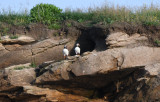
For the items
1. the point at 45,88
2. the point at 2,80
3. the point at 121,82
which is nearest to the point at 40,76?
the point at 45,88

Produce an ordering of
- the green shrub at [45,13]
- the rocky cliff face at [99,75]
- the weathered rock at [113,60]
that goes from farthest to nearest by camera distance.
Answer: the green shrub at [45,13] < the rocky cliff face at [99,75] < the weathered rock at [113,60]

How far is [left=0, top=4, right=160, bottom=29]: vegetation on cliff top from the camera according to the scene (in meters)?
16.0

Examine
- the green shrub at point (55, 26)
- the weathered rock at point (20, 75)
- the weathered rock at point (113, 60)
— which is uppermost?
the green shrub at point (55, 26)

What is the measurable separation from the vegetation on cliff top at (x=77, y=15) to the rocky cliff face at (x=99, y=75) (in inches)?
53.3

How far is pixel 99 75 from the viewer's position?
1318 centimetres

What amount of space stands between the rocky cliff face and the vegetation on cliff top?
1.35 m

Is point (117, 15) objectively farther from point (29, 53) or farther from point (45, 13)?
point (29, 53)

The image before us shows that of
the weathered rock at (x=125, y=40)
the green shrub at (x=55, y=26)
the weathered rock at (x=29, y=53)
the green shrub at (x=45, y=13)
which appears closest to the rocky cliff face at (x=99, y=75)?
the weathered rock at (x=125, y=40)

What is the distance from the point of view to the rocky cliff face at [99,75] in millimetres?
13039

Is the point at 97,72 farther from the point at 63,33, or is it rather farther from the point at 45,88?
the point at 63,33

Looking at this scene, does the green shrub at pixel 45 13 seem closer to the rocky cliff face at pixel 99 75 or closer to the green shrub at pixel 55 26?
the green shrub at pixel 55 26

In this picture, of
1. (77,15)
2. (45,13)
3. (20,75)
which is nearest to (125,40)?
(77,15)

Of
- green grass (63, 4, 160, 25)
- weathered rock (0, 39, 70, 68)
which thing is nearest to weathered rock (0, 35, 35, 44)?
weathered rock (0, 39, 70, 68)

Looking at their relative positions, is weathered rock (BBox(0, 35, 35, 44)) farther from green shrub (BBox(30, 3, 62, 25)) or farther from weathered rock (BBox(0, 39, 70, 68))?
green shrub (BBox(30, 3, 62, 25))
